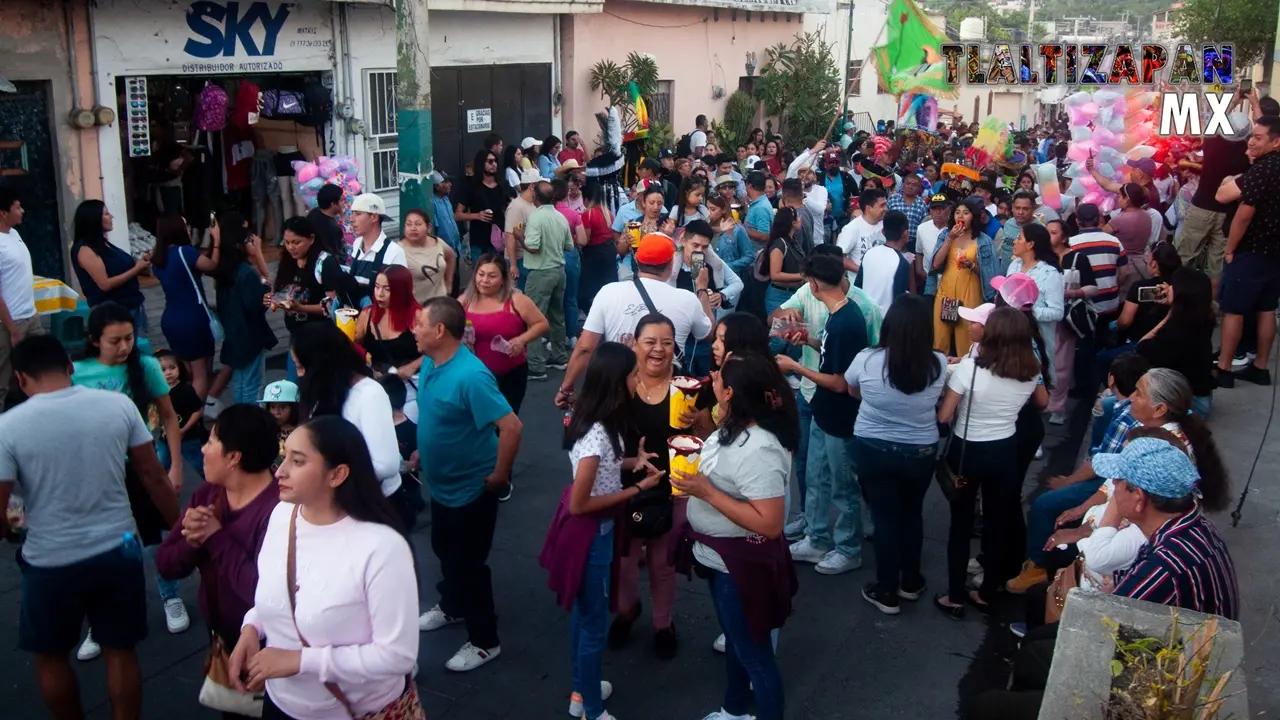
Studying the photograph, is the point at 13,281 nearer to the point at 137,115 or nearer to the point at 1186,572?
the point at 137,115

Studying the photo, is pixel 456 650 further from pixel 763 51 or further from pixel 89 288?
pixel 763 51

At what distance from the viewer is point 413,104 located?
968cm

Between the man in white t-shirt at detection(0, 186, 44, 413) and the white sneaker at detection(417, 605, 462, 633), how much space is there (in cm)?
371

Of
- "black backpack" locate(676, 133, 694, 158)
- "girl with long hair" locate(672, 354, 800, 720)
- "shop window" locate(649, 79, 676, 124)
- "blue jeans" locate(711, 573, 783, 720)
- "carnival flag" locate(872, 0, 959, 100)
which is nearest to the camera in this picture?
"girl with long hair" locate(672, 354, 800, 720)

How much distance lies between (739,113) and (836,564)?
17962mm

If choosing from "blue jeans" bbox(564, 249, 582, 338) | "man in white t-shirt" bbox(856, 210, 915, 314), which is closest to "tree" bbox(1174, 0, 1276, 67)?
"blue jeans" bbox(564, 249, 582, 338)

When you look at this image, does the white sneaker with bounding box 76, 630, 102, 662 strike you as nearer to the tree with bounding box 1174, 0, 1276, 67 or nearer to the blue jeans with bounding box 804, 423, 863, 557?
the blue jeans with bounding box 804, 423, 863, 557

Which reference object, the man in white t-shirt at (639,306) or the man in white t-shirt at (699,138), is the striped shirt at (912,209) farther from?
the man in white t-shirt at (699,138)

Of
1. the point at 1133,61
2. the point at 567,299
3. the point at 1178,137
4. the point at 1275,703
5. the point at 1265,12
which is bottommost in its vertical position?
the point at 1275,703

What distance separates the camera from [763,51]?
81.6 feet

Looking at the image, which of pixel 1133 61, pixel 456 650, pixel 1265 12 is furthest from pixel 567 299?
pixel 1265 12

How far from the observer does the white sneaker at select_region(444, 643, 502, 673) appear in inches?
202

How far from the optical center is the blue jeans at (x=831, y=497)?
6.11m

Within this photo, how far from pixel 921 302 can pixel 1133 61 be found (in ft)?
41.0
